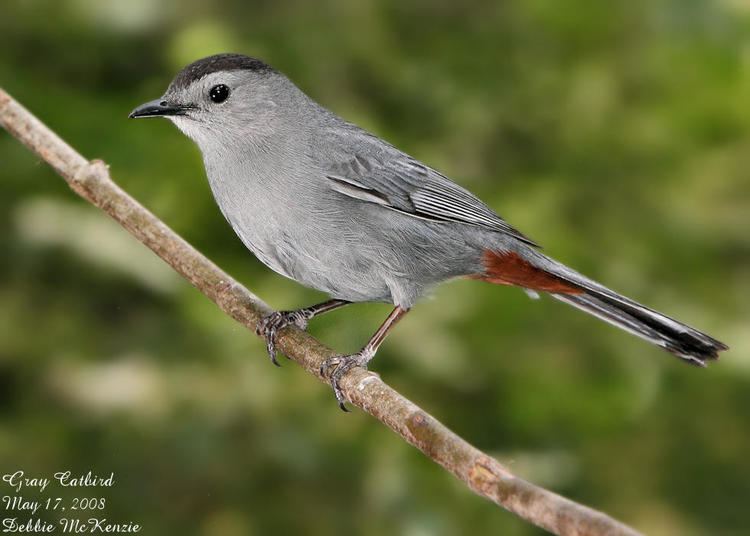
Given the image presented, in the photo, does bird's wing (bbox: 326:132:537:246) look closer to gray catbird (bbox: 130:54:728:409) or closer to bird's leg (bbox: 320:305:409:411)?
gray catbird (bbox: 130:54:728:409)

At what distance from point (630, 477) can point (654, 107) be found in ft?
5.90

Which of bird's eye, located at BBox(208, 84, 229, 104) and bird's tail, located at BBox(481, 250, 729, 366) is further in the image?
bird's eye, located at BBox(208, 84, 229, 104)

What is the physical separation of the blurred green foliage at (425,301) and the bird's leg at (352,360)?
96 mm

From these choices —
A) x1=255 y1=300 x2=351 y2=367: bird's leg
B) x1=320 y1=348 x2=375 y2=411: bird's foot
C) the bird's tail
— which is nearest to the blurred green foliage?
x1=255 y1=300 x2=351 y2=367: bird's leg

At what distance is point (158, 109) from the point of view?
3426 mm

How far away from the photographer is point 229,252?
4258 mm

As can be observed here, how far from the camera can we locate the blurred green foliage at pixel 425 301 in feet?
13.2

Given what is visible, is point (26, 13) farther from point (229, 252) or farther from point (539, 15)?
point (539, 15)

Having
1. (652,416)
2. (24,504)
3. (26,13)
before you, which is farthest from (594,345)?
(26,13)

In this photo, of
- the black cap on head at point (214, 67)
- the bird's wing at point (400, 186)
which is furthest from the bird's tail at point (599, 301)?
the black cap on head at point (214, 67)

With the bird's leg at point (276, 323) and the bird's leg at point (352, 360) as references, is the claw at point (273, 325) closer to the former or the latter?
the bird's leg at point (276, 323)

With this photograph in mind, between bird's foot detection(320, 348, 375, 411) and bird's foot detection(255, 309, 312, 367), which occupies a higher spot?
bird's foot detection(255, 309, 312, 367)

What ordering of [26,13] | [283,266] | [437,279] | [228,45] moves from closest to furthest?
1. [283,266]
2. [437,279]
3. [228,45]
4. [26,13]

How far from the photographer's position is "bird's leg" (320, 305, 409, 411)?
3.19 m
